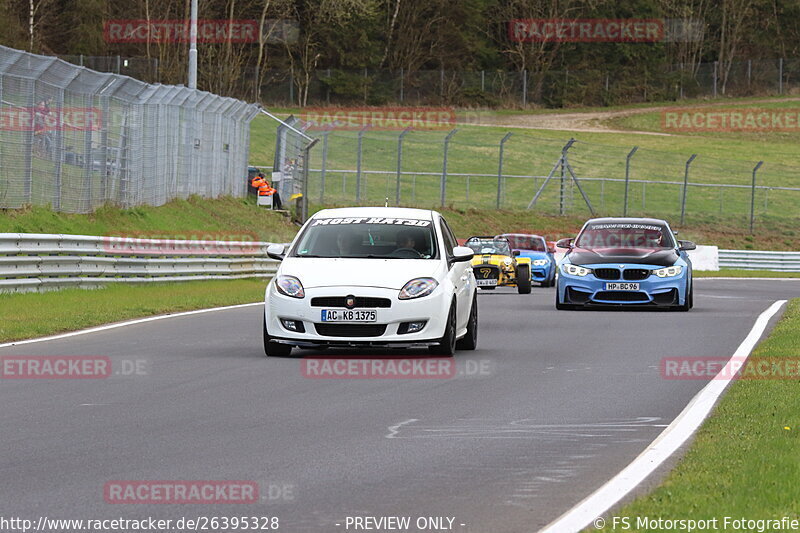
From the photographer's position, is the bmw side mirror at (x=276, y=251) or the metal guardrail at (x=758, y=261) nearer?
the bmw side mirror at (x=276, y=251)

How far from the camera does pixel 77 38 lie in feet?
262

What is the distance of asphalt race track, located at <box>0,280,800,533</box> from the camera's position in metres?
7.15

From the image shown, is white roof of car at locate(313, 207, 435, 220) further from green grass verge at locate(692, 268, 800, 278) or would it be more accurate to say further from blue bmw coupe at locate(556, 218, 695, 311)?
green grass verge at locate(692, 268, 800, 278)

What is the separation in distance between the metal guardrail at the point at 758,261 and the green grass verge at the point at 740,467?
39.0 metres

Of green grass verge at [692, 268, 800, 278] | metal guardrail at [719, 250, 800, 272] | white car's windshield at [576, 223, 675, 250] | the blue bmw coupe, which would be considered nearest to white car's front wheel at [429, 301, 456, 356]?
the blue bmw coupe

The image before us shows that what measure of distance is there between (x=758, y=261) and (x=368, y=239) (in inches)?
1451

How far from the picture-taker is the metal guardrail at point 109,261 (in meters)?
21.2

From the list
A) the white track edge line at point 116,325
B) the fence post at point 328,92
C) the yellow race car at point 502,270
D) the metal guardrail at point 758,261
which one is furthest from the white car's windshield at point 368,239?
the fence post at point 328,92

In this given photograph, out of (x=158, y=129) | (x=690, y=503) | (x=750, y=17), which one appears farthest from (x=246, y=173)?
(x=750, y=17)

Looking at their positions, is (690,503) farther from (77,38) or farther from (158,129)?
(77,38)

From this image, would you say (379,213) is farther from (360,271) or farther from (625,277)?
(625,277)

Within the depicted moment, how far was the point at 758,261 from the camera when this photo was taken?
164 ft

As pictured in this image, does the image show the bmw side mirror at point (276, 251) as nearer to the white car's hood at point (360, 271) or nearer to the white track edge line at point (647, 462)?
the white car's hood at point (360, 271)

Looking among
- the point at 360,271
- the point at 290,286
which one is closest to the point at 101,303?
the point at 290,286
